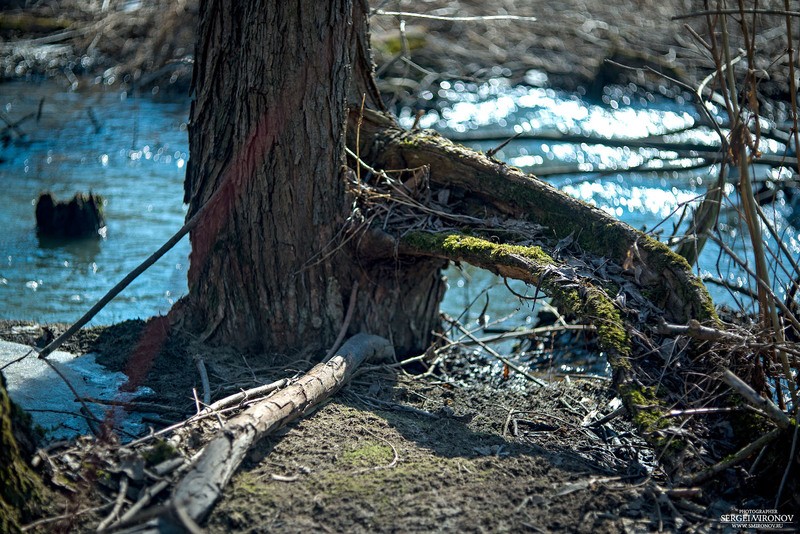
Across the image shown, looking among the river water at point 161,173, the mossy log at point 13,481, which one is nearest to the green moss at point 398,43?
the river water at point 161,173

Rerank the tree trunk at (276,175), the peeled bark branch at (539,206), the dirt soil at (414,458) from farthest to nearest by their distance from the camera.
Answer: the tree trunk at (276,175) < the peeled bark branch at (539,206) < the dirt soil at (414,458)

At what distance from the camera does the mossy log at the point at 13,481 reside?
2.44 metres

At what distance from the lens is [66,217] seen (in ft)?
23.9

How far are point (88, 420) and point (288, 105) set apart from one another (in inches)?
73.3

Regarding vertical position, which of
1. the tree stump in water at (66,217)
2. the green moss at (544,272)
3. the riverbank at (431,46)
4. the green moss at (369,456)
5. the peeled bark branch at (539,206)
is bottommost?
the green moss at (369,456)

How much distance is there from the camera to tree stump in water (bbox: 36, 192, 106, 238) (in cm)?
720

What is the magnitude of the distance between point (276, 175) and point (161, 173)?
546cm

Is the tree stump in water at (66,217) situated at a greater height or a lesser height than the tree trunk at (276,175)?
lesser

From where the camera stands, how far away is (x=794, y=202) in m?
8.65

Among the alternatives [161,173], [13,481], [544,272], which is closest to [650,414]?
[544,272]

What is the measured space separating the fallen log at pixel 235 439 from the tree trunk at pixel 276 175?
20.8 inches

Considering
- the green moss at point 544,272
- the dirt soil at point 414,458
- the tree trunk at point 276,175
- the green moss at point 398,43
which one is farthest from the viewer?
the green moss at point 398,43

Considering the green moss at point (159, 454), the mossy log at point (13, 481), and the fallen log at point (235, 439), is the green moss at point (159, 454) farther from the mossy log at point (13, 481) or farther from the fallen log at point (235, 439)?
the mossy log at point (13, 481)

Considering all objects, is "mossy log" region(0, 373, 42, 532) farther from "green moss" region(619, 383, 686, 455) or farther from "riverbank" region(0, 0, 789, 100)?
"riverbank" region(0, 0, 789, 100)
